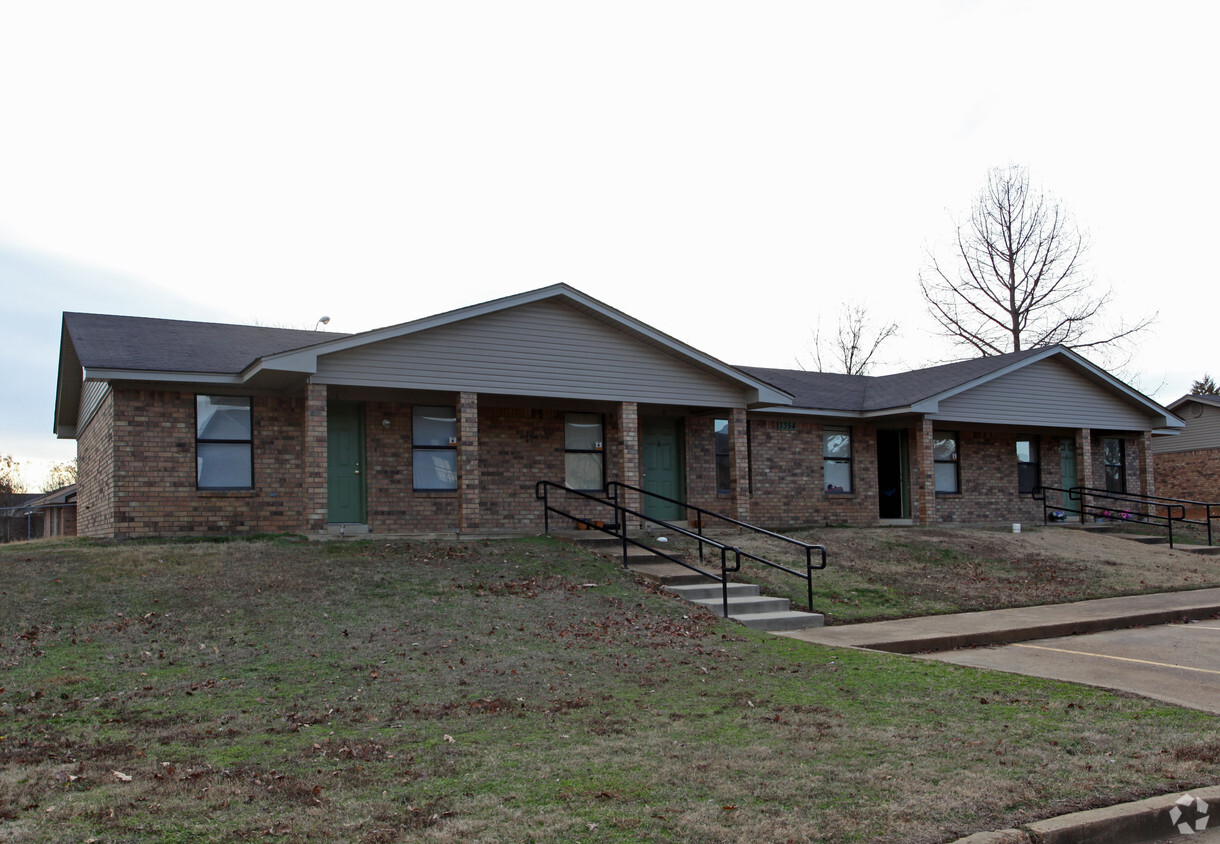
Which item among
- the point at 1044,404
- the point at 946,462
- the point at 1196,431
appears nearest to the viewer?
the point at 1044,404

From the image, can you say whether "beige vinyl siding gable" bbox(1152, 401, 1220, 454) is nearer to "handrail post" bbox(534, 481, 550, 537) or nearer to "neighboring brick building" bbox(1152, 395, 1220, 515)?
"neighboring brick building" bbox(1152, 395, 1220, 515)

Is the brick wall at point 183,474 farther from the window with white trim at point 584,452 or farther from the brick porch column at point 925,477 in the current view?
the brick porch column at point 925,477

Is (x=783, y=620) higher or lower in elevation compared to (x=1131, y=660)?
higher

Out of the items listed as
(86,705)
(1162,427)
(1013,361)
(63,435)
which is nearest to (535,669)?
(86,705)

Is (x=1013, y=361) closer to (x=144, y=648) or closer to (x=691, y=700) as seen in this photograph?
(x=691, y=700)

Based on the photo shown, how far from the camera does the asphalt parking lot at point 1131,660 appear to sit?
8.05 metres

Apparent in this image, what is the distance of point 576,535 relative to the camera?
15766 millimetres

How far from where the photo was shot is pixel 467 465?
1539 centimetres

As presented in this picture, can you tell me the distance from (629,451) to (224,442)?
6.73 m

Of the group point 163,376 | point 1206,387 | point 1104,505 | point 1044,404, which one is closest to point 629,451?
point 163,376

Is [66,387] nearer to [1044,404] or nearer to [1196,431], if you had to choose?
[1044,404]

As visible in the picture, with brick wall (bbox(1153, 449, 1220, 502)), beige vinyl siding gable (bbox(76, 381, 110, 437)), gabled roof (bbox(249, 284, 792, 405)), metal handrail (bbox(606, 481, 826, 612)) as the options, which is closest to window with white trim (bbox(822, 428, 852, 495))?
gabled roof (bbox(249, 284, 792, 405))

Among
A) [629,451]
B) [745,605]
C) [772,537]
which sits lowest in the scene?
[745,605]

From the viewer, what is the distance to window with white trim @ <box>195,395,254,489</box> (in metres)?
15.2
